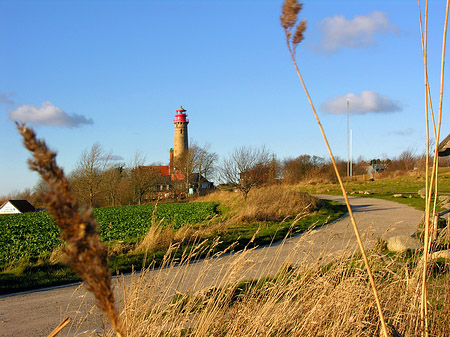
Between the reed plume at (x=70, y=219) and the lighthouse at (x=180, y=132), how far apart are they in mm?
72400

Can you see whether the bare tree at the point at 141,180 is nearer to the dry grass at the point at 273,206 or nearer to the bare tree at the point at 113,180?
the bare tree at the point at 113,180

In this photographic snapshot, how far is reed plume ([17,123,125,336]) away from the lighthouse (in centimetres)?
7240

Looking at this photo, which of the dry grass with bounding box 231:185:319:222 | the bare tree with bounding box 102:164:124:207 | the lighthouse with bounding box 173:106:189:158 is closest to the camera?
the dry grass with bounding box 231:185:319:222

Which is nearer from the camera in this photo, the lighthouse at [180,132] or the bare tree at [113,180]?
the bare tree at [113,180]

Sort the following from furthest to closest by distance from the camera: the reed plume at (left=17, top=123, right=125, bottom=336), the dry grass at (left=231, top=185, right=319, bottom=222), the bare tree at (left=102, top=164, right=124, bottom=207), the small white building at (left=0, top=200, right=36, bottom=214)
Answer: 1. the small white building at (left=0, top=200, right=36, bottom=214)
2. the bare tree at (left=102, top=164, right=124, bottom=207)
3. the dry grass at (left=231, top=185, right=319, bottom=222)
4. the reed plume at (left=17, top=123, right=125, bottom=336)

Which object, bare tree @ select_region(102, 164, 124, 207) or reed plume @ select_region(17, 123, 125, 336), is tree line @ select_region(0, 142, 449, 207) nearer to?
bare tree @ select_region(102, 164, 124, 207)

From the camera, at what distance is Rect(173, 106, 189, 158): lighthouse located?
242 feet

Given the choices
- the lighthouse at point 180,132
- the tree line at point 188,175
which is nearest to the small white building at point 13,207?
the tree line at point 188,175

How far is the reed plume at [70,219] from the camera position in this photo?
0.91 m

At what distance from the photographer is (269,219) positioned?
59.9 feet

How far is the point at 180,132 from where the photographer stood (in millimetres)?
74375

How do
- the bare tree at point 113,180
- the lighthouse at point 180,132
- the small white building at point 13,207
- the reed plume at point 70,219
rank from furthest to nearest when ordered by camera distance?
the lighthouse at point 180,132
the small white building at point 13,207
the bare tree at point 113,180
the reed plume at point 70,219

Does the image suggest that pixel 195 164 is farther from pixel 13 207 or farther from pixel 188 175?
pixel 13 207

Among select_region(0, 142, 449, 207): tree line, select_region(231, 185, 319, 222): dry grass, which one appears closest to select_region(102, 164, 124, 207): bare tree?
select_region(0, 142, 449, 207): tree line
